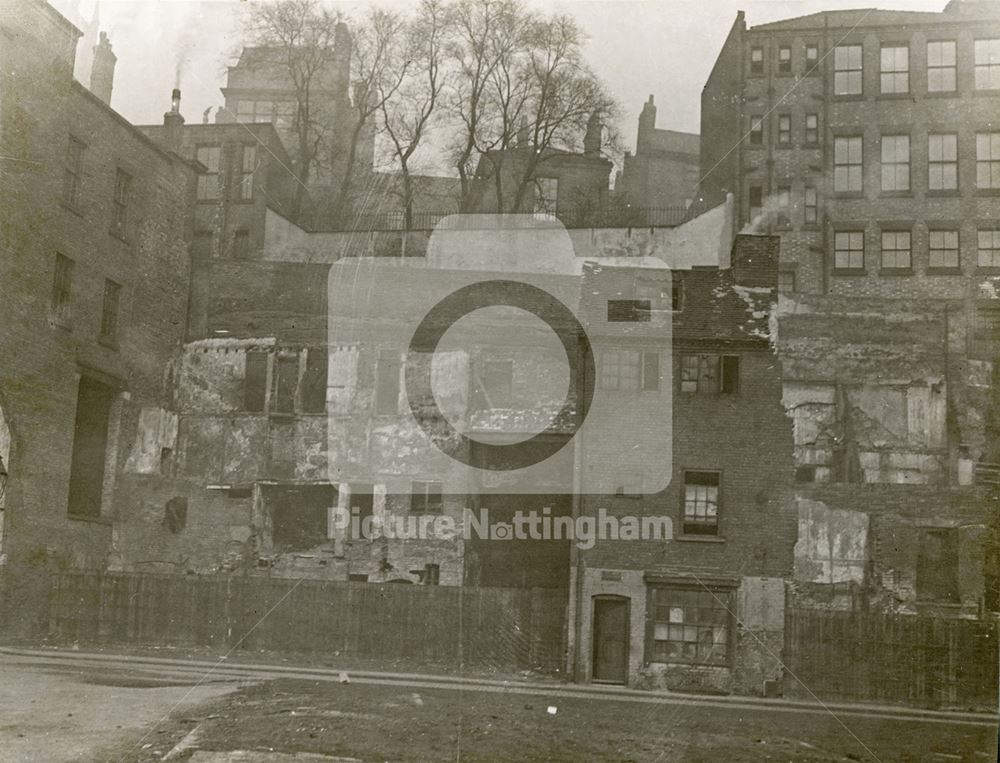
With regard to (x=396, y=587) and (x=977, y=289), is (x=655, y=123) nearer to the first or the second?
(x=977, y=289)

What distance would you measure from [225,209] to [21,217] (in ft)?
47.7

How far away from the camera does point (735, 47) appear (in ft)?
137

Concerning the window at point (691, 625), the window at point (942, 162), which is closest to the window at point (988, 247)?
the window at point (942, 162)

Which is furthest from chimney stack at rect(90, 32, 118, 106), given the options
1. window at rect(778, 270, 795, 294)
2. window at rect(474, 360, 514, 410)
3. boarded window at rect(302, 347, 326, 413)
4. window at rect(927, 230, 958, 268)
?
window at rect(927, 230, 958, 268)

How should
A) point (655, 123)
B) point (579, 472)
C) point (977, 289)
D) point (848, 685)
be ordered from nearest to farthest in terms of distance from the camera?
point (848, 685) → point (579, 472) → point (977, 289) → point (655, 123)

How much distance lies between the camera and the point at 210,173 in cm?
4047

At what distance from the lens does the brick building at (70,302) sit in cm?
2547

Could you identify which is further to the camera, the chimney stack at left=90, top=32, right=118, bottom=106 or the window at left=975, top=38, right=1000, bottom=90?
the window at left=975, top=38, right=1000, bottom=90

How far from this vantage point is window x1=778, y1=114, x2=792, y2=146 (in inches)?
1622

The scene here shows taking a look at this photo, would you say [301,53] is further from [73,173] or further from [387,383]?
[387,383]

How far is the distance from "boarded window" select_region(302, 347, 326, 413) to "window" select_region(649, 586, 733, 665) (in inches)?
501

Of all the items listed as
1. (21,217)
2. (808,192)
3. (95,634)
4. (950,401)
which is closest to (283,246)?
(21,217)

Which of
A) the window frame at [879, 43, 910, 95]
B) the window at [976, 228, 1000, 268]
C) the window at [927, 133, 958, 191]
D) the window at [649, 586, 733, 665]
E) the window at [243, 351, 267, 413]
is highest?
the window frame at [879, 43, 910, 95]

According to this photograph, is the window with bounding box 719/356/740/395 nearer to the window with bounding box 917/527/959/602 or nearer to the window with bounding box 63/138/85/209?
the window with bounding box 917/527/959/602
